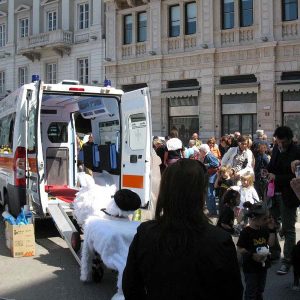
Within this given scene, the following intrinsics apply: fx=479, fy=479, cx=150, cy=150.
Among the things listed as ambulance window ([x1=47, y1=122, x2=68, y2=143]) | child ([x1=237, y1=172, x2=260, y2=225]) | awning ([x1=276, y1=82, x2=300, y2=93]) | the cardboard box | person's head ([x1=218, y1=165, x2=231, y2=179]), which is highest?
awning ([x1=276, y1=82, x2=300, y2=93])

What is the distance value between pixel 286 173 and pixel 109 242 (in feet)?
8.01

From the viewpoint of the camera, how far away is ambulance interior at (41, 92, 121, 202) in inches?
374

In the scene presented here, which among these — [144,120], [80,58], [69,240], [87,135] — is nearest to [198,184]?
[69,240]

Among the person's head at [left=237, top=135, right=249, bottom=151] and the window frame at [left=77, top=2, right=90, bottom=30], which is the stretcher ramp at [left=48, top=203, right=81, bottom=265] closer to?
the person's head at [left=237, top=135, right=249, bottom=151]

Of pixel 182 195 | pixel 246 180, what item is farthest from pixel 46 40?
pixel 182 195

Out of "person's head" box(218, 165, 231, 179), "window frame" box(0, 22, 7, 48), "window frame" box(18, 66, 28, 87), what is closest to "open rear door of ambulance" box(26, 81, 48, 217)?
"person's head" box(218, 165, 231, 179)

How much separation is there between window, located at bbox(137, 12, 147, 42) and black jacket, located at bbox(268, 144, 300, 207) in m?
22.3

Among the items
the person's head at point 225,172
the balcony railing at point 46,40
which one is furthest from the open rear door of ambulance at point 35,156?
the balcony railing at point 46,40

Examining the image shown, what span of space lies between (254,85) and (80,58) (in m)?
12.7

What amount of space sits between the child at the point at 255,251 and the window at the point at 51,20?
29.8m

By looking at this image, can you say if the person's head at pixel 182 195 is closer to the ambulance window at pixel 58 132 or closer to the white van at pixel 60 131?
the white van at pixel 60 131

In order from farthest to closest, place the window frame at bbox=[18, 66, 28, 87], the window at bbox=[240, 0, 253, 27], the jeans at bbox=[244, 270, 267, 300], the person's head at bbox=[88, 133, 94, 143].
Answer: the window frame at bbox=[18, 66, 28, 87], the window at bbox=[240, 0, 253, 27], the person's head at bbox=[88, 133, 94, 143], the jeans at bbox=[244, 270, 267, 300]

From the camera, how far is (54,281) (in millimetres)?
5949

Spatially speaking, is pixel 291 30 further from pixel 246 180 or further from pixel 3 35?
pixel 3 35
